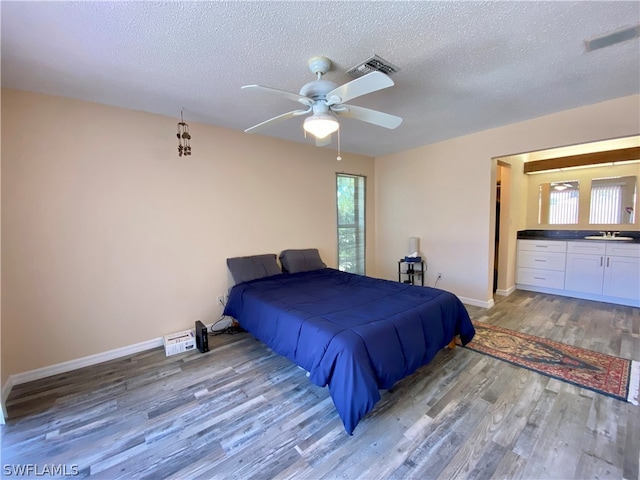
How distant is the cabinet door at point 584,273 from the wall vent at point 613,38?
358 centimetres

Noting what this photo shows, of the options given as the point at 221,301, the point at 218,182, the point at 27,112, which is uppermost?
the point at 27,112

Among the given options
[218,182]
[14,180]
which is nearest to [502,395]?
[218,182]

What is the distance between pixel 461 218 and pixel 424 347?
8.52 ft

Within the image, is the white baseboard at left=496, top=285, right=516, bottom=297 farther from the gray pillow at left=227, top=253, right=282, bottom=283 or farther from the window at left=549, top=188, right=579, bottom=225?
the gray pillow at left=227, top=253, right=282, bottom=283

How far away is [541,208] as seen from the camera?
16.9 ft

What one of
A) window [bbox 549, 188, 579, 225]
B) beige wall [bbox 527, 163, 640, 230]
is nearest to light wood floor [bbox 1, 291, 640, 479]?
beige wall [bbox 527, 163, 640, 230]

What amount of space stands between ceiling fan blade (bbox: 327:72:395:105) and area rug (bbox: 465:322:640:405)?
268 centimetres

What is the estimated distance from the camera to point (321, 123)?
1964 millimetres

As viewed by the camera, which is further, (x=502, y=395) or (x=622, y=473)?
(x=502, y=395)

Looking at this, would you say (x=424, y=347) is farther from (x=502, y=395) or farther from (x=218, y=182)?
(x=218, y=182)

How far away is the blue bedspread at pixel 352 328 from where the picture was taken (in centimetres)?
171

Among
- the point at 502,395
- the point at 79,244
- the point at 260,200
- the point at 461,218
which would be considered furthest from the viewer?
the point at 461,218

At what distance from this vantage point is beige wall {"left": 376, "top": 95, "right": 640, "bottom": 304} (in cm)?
292

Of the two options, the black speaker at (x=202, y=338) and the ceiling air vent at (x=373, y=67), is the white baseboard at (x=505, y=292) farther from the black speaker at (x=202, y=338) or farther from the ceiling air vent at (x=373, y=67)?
the black speaker at (x=202, y=338)
